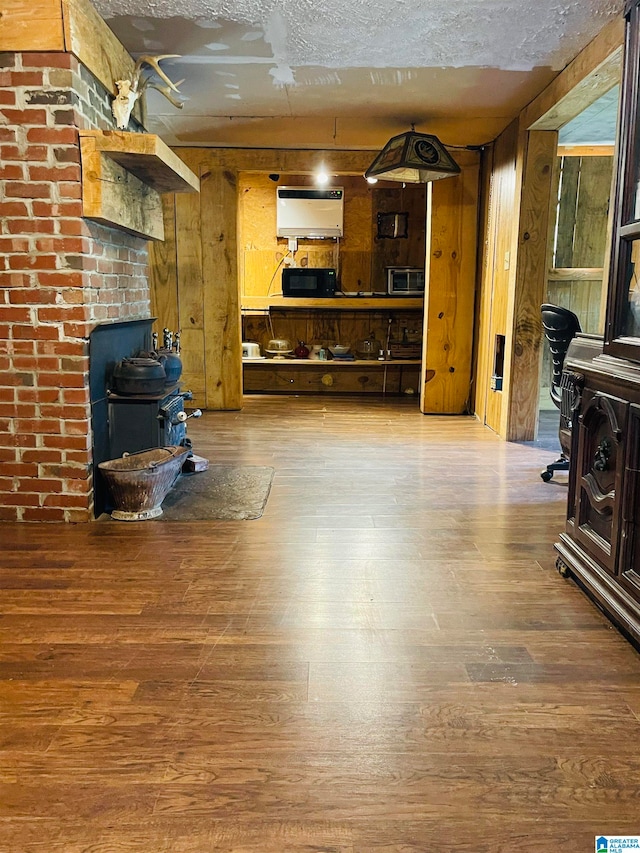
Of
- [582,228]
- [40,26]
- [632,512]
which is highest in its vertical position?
[40,26]

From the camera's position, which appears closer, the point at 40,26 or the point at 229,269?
the point at 40,26

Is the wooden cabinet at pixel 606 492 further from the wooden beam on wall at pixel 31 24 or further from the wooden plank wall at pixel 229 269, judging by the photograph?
the wooden plank wall at pixel 229 269

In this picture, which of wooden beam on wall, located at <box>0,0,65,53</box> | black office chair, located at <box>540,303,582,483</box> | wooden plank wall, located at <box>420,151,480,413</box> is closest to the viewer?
wooden beam on wall, located at <box>0,0,65,53</box>

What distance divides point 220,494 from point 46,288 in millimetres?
1399

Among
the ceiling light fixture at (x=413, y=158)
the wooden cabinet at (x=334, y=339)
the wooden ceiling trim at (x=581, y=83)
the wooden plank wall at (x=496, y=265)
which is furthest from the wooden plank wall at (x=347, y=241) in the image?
the wooden ceiling trim at (x=581, y=83)

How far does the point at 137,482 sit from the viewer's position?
3.31 meters

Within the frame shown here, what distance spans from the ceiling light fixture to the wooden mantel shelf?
5.35ft

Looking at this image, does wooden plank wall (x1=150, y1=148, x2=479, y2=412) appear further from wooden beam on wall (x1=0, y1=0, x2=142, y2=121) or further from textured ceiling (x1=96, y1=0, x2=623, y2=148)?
wooden beam on wall (x1=0, y1=0, x2=142, y2=121)

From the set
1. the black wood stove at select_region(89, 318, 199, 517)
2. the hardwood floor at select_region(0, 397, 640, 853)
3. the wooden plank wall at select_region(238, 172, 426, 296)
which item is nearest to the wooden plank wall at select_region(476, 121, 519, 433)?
the wooden plank wall at select_region(238, 172, 426, 296)

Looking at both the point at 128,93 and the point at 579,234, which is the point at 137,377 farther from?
the point at 579,234

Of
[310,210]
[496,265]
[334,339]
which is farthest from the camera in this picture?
[334,339]

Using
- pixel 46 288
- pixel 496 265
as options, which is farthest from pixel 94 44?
pixel 496 265

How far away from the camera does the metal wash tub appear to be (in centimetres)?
331

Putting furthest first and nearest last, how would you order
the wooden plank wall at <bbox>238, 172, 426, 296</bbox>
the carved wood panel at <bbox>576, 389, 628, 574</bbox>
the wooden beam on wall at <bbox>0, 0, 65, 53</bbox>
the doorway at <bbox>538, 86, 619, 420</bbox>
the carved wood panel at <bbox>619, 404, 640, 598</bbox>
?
the wooden plank wall at <bbox>238, 172, 426, 296</bbox> < the doorway at <bbox>538, 86, 619, 420</bbox> < the wooden beam on wall at <bbox>0, 0, 65, 53</bbox> < the carved wood panel at <bbox>576, 389, 628, 574</bbox> < the carved wood panel at <bbox>619, 404, 640, 598</bbox>
